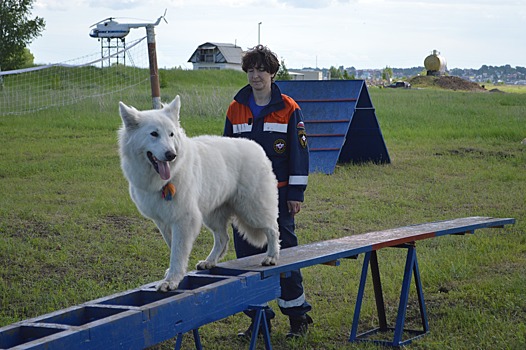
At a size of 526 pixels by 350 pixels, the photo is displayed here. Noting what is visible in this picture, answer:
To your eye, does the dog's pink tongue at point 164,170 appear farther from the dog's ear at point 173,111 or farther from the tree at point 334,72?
the tree at point 334,72

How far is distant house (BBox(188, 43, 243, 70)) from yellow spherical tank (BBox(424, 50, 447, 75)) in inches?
869

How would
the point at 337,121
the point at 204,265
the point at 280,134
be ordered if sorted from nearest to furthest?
the point at 204,265, the point at 280,134, the point at 337,121

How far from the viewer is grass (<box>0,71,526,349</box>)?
20.4ft

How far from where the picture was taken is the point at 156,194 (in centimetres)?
469

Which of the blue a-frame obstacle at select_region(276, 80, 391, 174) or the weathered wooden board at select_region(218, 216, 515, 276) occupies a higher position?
the blue a-frame obstacle at select_region(276, 80, 391, 174)

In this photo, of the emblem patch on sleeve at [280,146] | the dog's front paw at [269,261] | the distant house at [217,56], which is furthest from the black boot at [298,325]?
the distant house at [217,56]

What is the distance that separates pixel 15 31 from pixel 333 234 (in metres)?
36.2

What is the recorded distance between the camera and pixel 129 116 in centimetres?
451

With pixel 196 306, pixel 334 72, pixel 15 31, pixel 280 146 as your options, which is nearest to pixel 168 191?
→ pixel 196 306

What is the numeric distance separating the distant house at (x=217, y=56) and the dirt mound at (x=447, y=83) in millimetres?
20078

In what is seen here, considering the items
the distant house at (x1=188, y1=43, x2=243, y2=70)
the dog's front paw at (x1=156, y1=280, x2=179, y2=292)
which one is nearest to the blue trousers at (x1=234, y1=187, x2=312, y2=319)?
the dog's front paw at (x1=156, y1=280, x2=179, y2=292)

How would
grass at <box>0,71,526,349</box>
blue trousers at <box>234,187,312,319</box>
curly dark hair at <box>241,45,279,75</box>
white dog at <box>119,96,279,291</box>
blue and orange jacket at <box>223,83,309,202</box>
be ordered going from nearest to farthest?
white dog at <box>119,96,279,291</box>, curly dark hair at <box>241,45,279,75</box>, blue and orange jacket at <box>223,83,309,202</box>, blue trousers at <box>234,187,312,319</box>, grass at <box>0,71,526,349</box>

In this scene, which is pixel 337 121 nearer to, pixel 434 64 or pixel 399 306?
pixel 399 306

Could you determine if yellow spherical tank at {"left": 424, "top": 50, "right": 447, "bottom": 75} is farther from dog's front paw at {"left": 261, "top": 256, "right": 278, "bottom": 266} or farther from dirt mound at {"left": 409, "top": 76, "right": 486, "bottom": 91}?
dog's front paw at {"left": 261, "top": 256, "right": 278, "bottom": 266}
